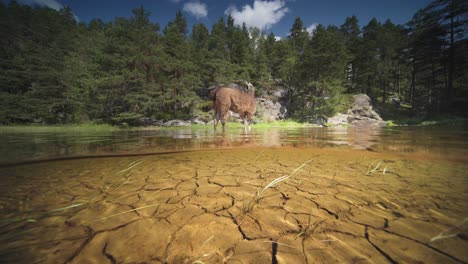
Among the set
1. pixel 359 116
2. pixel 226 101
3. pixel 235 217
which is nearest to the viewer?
pixel 235 217

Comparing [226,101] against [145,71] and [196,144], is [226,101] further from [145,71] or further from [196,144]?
[145,71]

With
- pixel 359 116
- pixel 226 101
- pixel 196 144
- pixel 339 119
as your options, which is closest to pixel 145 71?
pixel 226 101

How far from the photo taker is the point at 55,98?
16859mm

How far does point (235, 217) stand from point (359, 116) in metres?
30.2

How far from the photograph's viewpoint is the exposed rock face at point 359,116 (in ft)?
75.2

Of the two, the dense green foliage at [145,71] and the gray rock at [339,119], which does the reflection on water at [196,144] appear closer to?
the dense green foliage at [145,71]

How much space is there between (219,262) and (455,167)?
10.1 ft

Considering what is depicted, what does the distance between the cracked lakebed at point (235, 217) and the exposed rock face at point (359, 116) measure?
2422cm

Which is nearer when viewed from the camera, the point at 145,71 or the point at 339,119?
the point at 145,71

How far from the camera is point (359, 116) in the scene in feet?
80.9

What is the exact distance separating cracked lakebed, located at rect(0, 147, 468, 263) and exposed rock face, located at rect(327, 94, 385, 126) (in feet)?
79.5

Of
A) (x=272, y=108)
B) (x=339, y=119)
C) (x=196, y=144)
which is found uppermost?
(x=272, y=108)

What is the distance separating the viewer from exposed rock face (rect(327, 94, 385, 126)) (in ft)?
75.2

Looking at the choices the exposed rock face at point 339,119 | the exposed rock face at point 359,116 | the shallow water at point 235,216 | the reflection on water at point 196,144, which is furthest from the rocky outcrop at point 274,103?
the shallow water at point 235,216
